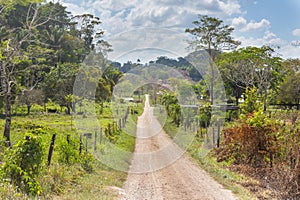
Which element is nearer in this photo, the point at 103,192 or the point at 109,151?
the point at 103,192

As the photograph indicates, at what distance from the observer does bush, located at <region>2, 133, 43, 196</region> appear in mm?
5574

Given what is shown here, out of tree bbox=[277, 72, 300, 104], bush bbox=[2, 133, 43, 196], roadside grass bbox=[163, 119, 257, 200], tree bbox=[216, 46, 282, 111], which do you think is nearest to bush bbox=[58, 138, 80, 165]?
bush bbox=[2, 133, 43, 196]

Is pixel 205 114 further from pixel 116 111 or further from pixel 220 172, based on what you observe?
pixel 220 172

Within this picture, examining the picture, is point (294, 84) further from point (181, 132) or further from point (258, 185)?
point (258, 185)

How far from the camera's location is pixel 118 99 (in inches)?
763

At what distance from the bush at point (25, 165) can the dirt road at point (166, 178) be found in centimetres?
200

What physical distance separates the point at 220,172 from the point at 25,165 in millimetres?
5633

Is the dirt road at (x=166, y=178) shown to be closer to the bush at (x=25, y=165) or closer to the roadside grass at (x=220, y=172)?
the roadside grass at (x=220, y=172)

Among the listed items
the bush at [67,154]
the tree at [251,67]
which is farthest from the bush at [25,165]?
the tree at [251,67]

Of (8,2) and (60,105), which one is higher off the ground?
(8,2)

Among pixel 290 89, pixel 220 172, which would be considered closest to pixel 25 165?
pixel 220 172

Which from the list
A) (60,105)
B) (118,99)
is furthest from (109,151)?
(60,105)

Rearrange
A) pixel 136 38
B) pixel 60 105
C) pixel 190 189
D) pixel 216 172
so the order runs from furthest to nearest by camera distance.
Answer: pixel 60 105
pixel 136 38
pixel 216 172
pixel 190 189

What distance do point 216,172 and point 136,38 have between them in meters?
5.33
